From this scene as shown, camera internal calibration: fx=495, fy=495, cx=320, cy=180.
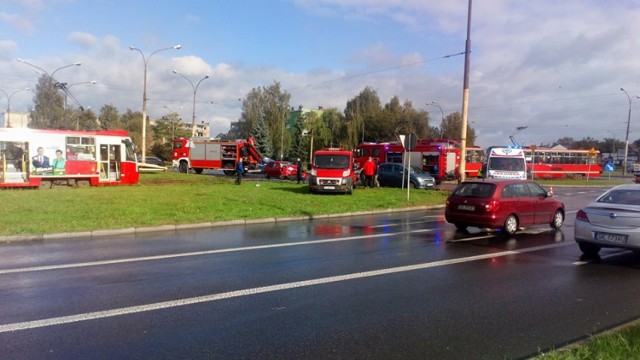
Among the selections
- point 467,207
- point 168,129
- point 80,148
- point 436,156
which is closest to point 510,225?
point 467,207

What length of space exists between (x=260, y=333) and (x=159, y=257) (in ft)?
16.0

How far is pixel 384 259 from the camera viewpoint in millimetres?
9391

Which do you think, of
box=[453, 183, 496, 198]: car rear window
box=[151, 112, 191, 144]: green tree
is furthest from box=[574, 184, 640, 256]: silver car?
box=[151, 112, 191, 144]: green tree

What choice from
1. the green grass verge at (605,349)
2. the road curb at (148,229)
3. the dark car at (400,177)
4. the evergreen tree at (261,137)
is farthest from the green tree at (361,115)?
the green grass verge at (605,349)

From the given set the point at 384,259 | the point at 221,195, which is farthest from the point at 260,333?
the point at 221,195

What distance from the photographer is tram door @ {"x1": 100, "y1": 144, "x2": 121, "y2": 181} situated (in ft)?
85.9

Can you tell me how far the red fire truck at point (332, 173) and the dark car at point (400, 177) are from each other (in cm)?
482

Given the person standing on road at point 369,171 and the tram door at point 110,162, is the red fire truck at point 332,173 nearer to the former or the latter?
the person standing on road at point 369,171

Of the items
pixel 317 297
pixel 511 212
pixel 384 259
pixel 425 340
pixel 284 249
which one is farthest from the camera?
pixel 511 212

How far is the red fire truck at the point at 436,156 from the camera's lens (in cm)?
3750

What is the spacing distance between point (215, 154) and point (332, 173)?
22960 mm

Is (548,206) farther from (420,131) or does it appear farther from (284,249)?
(420,131)

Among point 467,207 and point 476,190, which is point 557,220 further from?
point 467,207

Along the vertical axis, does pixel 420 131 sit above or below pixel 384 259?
above
